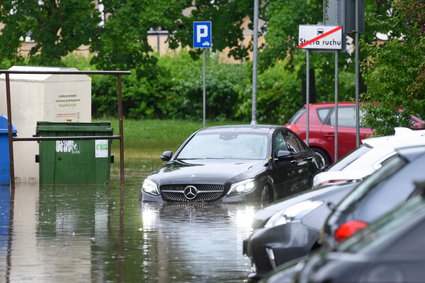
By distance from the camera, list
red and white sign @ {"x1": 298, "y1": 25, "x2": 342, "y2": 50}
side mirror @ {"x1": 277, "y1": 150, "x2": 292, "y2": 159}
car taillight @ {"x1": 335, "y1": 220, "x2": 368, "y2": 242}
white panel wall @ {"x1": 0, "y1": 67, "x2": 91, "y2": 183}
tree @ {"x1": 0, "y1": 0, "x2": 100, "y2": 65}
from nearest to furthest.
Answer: car taillight @ {"x1": 335, "y1": 220, "x2": 368, "y2": 242} < side mirror @ {"x1": 277, "y1": 150, "x2": 292, "y2": 159} < red and white sign @ {"x1": 298, "y1": 25, "x2": 342, "y2": 50} < white panel wall @ {"x1": 0, "y1": 67, "x2": 91, "y2": 183} < tree @ {"x1": 0, "y1": 0, "x2": 100, "y2": 65}

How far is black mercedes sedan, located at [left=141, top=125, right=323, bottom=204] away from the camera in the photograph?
51.5 ft

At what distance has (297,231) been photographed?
9141 millimetres

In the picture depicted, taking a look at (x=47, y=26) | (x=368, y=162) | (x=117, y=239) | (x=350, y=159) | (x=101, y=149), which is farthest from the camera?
(x=47, y=26)

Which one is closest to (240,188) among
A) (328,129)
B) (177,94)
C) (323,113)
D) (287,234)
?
(287,234)

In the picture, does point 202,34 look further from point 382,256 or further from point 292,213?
point 382,256

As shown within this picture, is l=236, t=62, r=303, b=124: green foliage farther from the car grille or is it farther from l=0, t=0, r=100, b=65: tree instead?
the car grille

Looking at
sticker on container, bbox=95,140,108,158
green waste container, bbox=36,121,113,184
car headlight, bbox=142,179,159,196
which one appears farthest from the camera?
sticker on container, bbox=95,140,108,158

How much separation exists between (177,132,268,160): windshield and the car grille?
1255 mm

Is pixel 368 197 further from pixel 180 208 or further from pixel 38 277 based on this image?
pixel 180 208

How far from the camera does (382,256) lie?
16.2 feet

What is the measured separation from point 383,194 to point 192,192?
30.1ft

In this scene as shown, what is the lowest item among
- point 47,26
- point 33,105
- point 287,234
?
point 287,234

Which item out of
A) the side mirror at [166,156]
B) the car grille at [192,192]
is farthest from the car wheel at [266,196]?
the side mirror at [166,156]

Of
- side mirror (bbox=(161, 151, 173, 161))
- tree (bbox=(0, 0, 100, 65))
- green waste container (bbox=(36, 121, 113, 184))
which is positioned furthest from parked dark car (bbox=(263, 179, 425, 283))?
tree (bbox=(0, 0, 100, 65))
